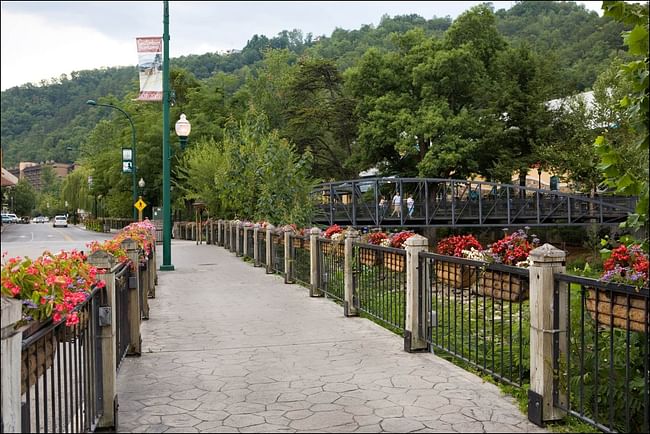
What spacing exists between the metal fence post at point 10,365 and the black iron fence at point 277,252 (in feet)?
43.7

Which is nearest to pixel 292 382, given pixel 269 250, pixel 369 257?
pixel 369 257

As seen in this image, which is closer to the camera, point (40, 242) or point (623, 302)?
point (623, 302)

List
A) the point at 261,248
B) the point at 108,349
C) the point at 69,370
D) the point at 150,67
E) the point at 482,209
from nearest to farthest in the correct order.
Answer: the point at 69,370
the point at 108,349
the point at 261,248
the point at 150,67
the point at 482,209

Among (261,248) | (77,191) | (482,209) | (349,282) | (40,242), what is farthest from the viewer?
(77,191)

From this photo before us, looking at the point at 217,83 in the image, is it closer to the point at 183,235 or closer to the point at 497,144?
the point at 183,235

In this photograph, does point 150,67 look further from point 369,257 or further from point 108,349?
point 108,349

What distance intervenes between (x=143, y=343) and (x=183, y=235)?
41717 millimetres

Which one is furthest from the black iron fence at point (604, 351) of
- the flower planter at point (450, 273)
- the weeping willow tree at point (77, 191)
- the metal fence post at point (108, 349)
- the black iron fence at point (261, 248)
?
the weeping willow tree at point (77, 191)

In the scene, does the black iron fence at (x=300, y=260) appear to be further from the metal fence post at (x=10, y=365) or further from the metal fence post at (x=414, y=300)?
the metal fence post at (x=10, y=365)

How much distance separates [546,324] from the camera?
16.0 feet

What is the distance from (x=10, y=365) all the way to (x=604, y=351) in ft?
15.8

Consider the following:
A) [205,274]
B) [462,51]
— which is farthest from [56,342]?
[462,51]

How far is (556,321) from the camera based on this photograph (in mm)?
4848

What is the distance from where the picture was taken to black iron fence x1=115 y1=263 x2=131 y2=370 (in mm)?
6133
